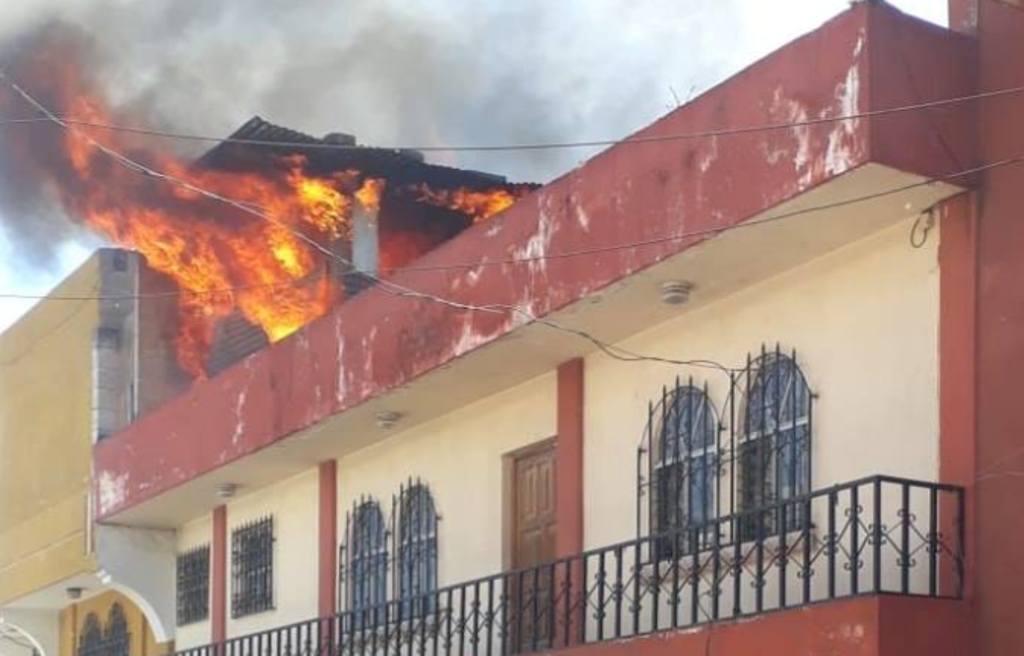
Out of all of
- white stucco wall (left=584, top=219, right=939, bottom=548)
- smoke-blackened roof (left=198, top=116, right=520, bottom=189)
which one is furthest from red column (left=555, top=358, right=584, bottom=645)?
smoke-blackened roof (left=198, top=116, right=520, bottom=189)

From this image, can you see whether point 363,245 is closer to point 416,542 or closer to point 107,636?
point 416,542

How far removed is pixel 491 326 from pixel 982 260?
3.84 metres

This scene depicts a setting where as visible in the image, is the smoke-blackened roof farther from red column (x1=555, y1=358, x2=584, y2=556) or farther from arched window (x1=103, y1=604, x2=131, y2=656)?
red column (x1=555, y1=358, x2=584, y2=556)

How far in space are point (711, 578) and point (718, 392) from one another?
3.87 ft

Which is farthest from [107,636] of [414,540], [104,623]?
[414,540]

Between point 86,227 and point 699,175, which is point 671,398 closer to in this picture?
point 699,175

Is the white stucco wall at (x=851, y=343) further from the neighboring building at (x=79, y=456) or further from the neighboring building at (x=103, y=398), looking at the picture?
the neighboring building at (x=79, y=456)

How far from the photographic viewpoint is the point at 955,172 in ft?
30.6

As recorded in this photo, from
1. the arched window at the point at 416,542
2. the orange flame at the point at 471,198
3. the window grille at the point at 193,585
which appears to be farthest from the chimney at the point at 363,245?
the arched window at the point at 416,542

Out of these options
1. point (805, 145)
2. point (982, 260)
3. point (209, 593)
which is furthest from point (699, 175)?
point (209, 593)

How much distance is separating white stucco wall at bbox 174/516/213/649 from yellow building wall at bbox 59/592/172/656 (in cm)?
28

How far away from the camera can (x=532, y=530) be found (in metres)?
13.5

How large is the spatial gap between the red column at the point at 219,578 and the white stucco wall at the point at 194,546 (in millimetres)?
209

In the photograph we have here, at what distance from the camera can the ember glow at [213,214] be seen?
770 inches
